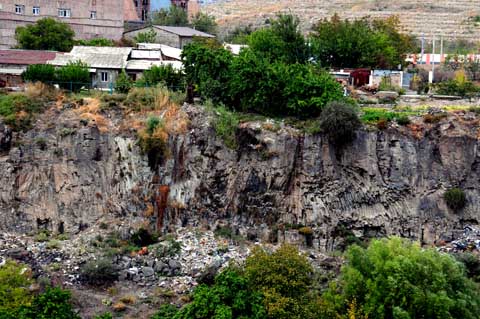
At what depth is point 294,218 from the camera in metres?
36.2

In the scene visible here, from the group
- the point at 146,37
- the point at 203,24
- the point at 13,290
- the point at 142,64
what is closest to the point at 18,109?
the point at 142,64

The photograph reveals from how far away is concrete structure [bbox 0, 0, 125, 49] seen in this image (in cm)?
5575

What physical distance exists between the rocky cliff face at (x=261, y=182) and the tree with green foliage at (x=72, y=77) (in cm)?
546

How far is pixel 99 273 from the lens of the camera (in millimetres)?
31578

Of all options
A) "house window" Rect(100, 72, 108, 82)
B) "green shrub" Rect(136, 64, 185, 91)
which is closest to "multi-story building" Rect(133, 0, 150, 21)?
"house window" Rect(100, 72, 108, 82)

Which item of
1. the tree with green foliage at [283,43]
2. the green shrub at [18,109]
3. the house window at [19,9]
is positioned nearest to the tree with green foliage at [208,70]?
the tree with green foliage at [283,43]

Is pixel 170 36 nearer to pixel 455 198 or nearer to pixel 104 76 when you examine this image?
pixel 104 76

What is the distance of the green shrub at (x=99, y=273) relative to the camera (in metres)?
31.5

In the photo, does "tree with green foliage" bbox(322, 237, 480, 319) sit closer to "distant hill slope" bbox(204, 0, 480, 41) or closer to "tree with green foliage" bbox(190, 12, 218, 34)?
"tree with green foliage" bbox(190, 12, 218, 34)

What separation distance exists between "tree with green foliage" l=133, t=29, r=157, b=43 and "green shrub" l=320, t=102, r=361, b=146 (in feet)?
92.2

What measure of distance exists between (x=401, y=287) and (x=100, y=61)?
2885cm

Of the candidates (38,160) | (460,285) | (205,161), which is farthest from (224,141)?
(460,285)

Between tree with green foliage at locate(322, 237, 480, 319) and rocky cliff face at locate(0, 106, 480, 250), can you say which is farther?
rocky cliff face at locate(0, 106, 480, 250)

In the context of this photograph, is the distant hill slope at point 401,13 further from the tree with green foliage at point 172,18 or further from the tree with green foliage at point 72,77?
the tree with green foliage at point 72,77
